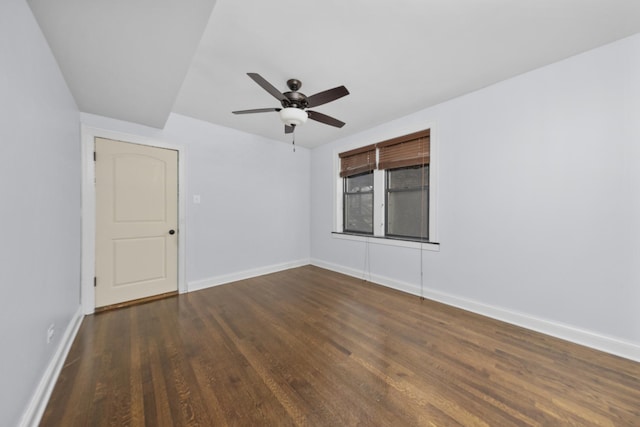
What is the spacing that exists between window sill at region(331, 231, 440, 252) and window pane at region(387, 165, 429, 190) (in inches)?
32.8

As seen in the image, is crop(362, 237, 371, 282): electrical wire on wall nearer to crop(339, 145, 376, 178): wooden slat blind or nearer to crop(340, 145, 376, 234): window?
crop(340, 145, 376, 234): window

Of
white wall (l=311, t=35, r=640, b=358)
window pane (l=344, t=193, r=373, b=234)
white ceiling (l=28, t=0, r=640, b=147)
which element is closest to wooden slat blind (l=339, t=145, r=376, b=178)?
window pane (l=344, t=193, r=373, b=234)

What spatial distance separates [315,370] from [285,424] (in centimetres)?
47

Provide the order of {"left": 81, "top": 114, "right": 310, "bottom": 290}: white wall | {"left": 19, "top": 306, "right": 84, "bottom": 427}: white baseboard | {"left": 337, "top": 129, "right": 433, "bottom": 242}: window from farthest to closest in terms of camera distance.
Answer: {"left": 81, "top": 114, "right": 310, "bottom": 290}: white wall, {"left": 337, "top": 129, "right": 433, "bottom": 242}: window, {"left": 19, "top": 306, "right": 84, "bottom": 427}: white baseboard

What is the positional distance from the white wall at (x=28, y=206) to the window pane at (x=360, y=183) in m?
3.77

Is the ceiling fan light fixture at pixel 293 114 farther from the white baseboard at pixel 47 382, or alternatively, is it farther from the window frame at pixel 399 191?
the white baseboard at pixel 47 382

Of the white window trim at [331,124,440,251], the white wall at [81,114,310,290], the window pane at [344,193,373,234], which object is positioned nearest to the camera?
the white window trim at [331,124,440,251]

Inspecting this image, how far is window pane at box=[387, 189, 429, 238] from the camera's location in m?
3.33

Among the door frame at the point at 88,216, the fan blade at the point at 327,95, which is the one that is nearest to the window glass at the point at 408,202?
the fan blade at the point at 327,95

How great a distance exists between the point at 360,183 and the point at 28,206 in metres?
3.91

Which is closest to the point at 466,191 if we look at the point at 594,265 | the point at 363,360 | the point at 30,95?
the point at 594,265

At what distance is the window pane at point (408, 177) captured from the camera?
10.9ft

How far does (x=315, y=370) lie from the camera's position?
5.76ft

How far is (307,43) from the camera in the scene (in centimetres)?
191
